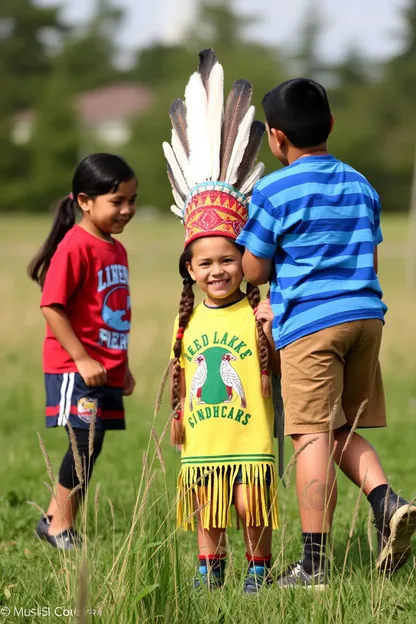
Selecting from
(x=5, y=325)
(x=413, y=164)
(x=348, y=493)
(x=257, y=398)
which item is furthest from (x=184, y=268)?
(x=413, y=164)

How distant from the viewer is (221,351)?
4.25 meters

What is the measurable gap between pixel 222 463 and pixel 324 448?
0.39 metres

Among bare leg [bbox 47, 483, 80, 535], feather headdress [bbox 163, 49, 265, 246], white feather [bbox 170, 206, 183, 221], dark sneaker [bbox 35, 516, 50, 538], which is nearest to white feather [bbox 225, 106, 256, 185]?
feather headdress [bbox 163, 49, 265, 246]

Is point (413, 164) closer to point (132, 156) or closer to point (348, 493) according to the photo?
point (132, 156)

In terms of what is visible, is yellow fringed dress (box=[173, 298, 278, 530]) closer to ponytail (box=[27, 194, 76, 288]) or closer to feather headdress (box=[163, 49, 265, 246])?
feather headdress (box=[163, 49, 265, 246])

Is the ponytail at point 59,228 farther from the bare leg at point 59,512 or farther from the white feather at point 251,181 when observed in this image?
the white feather at point 251,181

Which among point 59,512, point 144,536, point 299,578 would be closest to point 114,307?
point 59,512

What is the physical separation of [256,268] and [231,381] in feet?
1.45

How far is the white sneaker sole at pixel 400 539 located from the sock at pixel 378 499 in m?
0.15

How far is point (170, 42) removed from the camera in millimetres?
81188

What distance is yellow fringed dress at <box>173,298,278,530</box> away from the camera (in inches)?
165

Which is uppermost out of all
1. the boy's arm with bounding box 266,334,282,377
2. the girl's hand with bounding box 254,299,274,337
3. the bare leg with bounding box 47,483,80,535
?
the girl's hand with bounding box 254,299,274,337

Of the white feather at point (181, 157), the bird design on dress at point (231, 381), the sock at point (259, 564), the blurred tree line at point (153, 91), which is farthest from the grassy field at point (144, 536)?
the blurred tree line at point (153, 91)

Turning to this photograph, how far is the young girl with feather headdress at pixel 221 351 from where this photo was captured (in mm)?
4215
